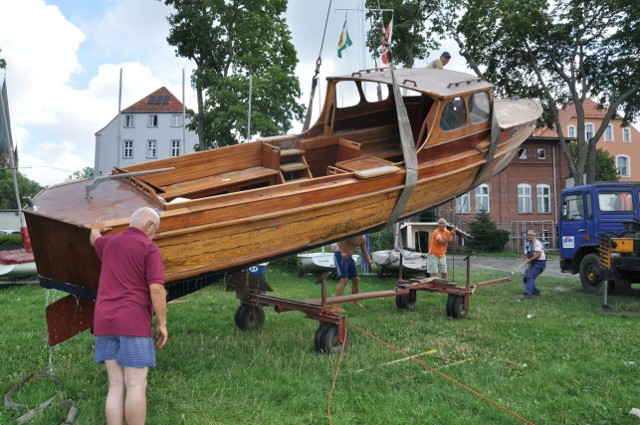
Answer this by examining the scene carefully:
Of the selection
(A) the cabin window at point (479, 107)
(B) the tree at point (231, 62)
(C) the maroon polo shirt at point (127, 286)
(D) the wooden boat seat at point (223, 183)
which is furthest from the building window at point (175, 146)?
(C) the maroon polo shirt at point (127, 286)

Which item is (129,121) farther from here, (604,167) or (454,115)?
(454,115)

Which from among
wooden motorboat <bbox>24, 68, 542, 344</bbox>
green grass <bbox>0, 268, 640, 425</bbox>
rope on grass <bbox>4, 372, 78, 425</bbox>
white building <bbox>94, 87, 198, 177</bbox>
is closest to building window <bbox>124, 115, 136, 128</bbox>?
white building <bbox>94, 87, 198, 177</bbox>

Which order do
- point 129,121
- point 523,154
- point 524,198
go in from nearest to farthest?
point 524,198
point 523,154
point 129,121

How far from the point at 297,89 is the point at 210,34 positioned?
13.9 feet

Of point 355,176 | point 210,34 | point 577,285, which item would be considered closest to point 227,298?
point 355,176

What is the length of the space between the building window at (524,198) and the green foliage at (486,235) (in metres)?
4.13

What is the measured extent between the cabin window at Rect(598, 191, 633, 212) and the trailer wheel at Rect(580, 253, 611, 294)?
103 centimetres

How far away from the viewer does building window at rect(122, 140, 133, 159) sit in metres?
43.6

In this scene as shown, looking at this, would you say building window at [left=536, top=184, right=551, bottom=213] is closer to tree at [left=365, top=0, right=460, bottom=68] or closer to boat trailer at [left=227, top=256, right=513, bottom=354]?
tree at [left=365, top=0, right=460, bottom=68]

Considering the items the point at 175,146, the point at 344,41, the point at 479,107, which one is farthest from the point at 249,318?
the point at 175,146

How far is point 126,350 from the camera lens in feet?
9.79

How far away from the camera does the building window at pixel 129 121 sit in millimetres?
43375

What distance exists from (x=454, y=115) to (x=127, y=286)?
190 inches

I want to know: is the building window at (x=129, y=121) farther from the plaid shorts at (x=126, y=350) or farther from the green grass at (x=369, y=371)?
the plaid shorts at (x=126, y=350)
